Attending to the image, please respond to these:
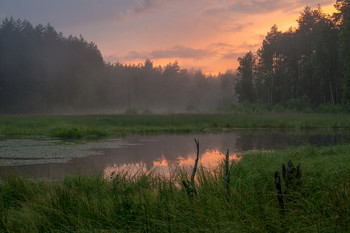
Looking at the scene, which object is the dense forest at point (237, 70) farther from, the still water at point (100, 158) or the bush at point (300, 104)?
the still water at point (100, 158)

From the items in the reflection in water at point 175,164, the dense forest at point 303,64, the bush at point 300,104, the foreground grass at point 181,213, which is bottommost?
the reflection in water at point 175,164

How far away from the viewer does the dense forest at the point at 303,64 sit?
46.3 metres

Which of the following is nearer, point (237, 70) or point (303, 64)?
point (303, 64)

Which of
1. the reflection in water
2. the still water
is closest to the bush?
the still water

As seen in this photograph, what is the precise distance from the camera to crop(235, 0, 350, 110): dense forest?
152ft

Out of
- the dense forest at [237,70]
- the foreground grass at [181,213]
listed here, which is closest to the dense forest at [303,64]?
the dense forest at [237,70]

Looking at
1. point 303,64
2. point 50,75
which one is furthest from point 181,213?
point 50,75

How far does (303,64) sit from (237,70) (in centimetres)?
1585

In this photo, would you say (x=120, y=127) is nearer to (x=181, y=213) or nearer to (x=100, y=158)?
(x=100, y=158)

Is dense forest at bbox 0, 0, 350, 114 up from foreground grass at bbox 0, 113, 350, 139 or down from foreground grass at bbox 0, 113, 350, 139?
up

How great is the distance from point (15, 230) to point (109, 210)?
141cm

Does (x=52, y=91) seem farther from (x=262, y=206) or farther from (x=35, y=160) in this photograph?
(x=262, y=206)

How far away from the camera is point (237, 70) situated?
67688mm

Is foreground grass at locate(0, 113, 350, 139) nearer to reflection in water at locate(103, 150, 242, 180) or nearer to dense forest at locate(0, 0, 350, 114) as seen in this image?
reflection in water at locate(103, 150, 242, 180)
